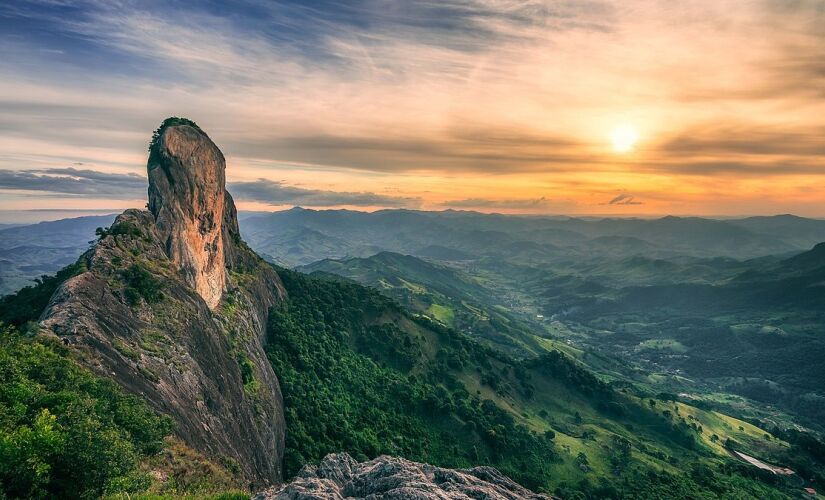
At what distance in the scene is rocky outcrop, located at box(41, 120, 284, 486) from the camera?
49531 millimetres

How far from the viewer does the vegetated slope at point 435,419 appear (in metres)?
116

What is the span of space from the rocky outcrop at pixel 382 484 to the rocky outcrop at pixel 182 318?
14674 mm

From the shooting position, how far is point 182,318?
6662 centimetres

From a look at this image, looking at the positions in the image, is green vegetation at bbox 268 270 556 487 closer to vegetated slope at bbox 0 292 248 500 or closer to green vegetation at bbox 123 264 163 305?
green vegetation at bbox 123 264 163 305

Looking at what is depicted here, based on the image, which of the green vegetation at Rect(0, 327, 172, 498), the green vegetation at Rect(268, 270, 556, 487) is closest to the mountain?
the green vegetation at Rect(0, 327, 172, 498)

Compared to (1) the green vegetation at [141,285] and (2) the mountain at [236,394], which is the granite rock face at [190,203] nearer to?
(2) the mountain at [236,394]

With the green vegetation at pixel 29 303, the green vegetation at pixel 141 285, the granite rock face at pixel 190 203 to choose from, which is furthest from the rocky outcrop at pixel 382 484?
the granite rock face at pixel 190 203

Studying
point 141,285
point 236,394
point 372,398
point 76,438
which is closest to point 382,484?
point 76,438

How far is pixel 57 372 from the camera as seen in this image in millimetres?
36719

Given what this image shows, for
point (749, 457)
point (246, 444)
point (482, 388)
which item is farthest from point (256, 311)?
point (749, 457)

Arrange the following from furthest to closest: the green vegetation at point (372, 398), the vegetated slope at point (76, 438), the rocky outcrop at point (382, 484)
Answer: the green vegetation at point (372, 398) < the rocky outcrop at point (382, 484) < the vegetated slope at point (76, 438)

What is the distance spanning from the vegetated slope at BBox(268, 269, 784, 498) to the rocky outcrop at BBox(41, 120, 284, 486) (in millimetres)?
16535

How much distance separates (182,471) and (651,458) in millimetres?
179776

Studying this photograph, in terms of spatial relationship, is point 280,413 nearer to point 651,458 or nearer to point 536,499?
point 536,499
